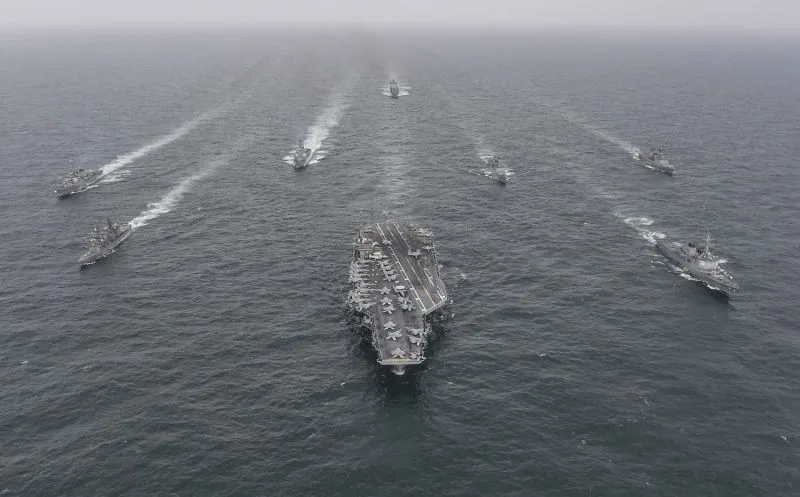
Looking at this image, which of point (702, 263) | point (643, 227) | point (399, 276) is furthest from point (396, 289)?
point (643, 227)

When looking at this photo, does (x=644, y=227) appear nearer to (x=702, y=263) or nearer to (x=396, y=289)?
(x=702, y=263)

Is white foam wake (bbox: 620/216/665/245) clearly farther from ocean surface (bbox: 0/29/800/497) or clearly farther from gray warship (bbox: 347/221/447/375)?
gray warship (bbox: 347/221/447/375)

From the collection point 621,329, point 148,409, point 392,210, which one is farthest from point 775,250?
point 148,409

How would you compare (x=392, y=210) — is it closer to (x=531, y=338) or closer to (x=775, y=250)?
(x=531, y=338)

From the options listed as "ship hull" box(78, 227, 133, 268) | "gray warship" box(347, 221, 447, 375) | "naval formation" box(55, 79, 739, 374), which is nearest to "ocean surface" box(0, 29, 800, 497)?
"ship hull" box(78, 227, 133, 268)

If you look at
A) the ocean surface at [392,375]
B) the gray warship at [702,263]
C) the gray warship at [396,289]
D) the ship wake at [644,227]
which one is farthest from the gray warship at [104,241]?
the gray warship at [702,263]

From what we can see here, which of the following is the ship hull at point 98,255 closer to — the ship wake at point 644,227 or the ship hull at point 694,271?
the ship wake at point 644,227
